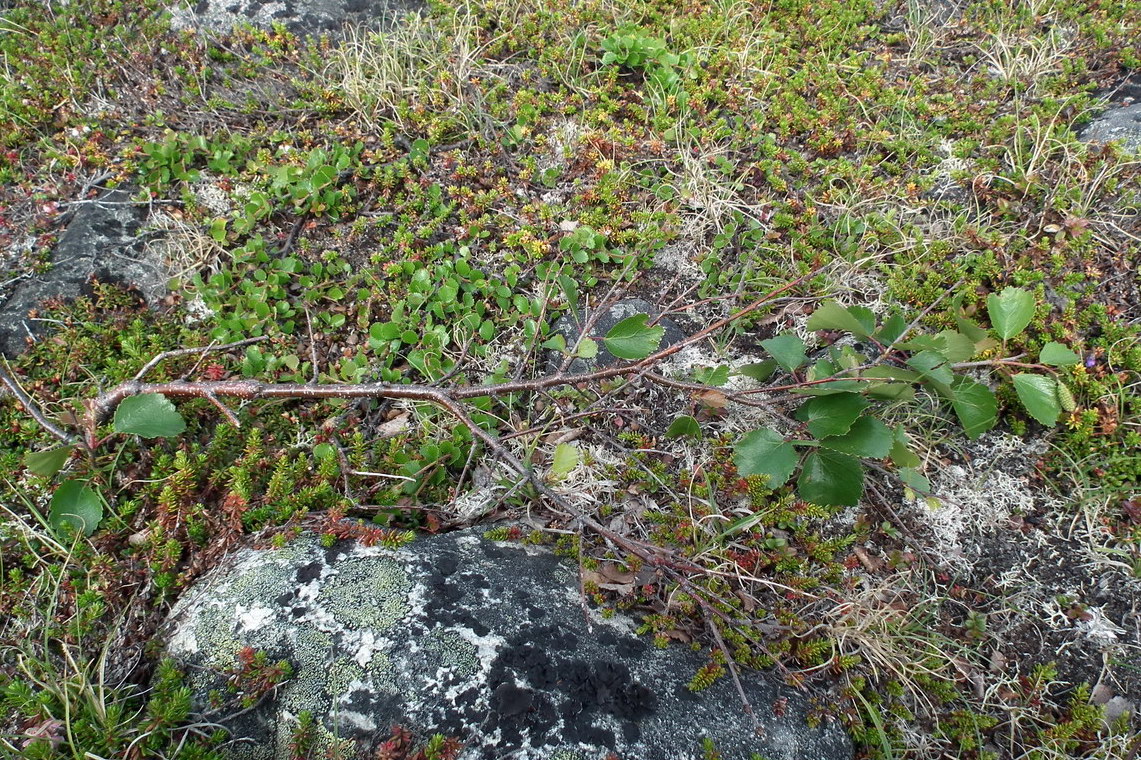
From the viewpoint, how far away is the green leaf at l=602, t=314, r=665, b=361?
260cm

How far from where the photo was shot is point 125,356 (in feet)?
10.3

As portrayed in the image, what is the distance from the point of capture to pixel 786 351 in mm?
2699

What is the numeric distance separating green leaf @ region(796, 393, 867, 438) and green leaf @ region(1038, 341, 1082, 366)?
0.92 m

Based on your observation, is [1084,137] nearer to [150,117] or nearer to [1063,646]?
[1063,646]

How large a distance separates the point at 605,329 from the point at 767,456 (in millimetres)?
1268

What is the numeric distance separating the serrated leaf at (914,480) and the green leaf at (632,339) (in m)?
1.27

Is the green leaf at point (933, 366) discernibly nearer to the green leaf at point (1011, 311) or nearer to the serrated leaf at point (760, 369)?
the green leaf at point (1011, 311)

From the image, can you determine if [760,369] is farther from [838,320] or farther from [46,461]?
[46,461]

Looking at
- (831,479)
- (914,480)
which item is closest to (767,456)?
(831,479)

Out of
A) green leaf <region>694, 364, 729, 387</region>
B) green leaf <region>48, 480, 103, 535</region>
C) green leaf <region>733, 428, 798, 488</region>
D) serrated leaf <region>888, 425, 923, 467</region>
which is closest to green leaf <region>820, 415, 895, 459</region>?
green leaf <region>733, 428, 798, 488</region>

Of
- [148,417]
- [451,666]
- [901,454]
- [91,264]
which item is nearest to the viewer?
[451,666]

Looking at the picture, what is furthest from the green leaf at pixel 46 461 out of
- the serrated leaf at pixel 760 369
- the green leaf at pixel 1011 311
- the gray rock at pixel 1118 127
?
the gray rock at pixel 1118 127

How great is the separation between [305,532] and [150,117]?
3.29 m

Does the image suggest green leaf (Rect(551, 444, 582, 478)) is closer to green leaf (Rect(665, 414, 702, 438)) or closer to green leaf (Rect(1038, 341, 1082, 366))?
green leaf (Rect(665, 414, 702, 438))
